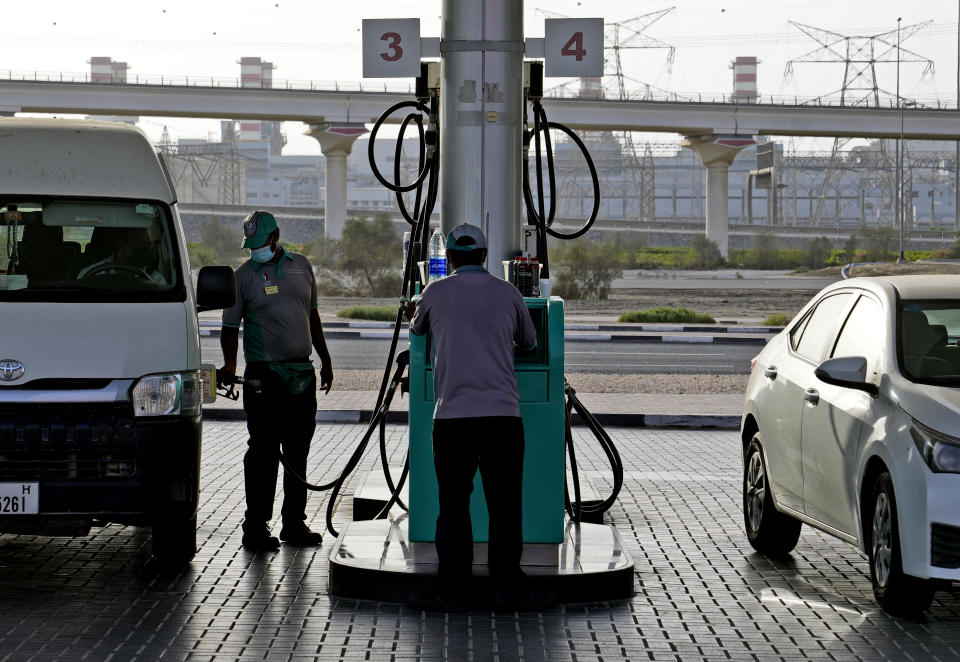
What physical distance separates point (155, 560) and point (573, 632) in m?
2.78

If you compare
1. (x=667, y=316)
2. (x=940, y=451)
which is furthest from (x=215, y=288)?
(x=667, y=316)

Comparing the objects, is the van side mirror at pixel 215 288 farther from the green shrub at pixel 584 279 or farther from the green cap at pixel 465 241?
the green shrub at pixel 584 279

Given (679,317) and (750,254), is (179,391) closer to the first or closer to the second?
(679,317)

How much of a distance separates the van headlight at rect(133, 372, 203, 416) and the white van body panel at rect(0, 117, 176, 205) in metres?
1.28

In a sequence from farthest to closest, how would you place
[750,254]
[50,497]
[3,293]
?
[750,254]
[3,293]
[50,497]

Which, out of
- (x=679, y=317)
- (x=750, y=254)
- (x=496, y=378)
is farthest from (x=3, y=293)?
(x=750, y=254)

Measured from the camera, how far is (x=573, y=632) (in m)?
6.25

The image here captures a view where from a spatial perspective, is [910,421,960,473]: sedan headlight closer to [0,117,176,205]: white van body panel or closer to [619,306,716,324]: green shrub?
[0,117,176,205]: white van body panel

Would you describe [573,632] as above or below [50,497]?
below

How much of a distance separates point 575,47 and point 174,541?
3.79 m

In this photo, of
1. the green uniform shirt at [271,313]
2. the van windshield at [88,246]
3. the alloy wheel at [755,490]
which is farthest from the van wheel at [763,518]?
the van windshield at [88,246]

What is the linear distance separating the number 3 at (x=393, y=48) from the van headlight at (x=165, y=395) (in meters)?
2.39

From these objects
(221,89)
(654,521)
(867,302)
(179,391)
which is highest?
(221,89)

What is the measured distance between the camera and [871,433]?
658 cm
